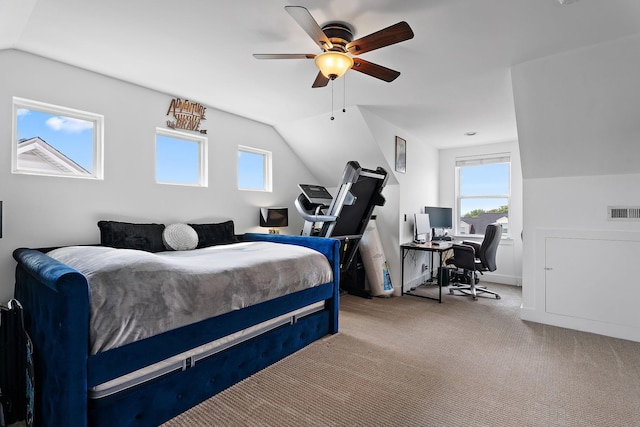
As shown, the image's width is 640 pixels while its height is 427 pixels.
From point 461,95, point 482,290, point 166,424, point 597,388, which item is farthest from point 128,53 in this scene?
point 482,290

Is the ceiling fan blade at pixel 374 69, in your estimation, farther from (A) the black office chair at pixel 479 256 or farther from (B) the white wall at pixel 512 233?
(B) the white wall at pixel 512 233

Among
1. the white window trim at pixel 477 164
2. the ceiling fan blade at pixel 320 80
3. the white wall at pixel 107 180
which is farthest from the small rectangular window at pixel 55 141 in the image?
the white window trim at pixel 477 164

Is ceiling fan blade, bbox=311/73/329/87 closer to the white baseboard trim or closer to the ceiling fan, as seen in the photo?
the ceiling fan

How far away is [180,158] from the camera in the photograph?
367cm

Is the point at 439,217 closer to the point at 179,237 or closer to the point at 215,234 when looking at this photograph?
the point at 215,234

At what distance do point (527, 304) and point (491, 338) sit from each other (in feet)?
2.78

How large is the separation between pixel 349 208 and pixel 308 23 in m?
1.79

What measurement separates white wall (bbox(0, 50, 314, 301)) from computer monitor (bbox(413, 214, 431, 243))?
7.91ft

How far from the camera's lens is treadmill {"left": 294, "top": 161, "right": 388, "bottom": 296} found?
2928mm

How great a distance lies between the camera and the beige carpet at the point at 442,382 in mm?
1780

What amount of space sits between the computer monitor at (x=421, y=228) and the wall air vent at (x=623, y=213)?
214cm

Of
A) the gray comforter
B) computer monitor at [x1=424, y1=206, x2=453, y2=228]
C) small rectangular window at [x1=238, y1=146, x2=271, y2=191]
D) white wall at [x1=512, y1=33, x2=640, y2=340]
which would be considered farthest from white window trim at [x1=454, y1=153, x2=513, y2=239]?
the gray comforter

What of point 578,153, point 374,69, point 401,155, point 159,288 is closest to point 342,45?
point 374,69

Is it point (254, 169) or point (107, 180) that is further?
point (254, 169)
